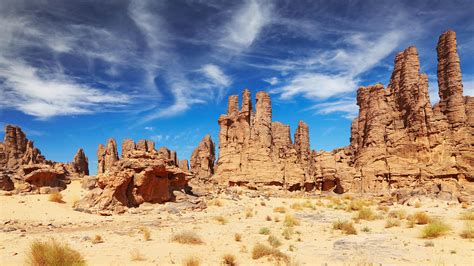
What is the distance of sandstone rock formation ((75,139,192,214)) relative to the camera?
2228 cm

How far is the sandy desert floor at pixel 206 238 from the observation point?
10.5m

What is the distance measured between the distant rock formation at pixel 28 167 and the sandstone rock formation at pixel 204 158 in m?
22.9

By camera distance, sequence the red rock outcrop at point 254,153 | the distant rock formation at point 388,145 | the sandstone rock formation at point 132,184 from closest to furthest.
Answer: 1. the sandstone rock formation at point 132,184
2. the distant rock formation at point 388,145
3. the red rock outcrop at point 254,153

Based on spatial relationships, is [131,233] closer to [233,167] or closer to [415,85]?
[233,167]

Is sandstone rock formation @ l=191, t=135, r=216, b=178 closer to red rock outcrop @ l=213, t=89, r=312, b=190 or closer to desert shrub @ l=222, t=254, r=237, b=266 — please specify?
red rock outcrop @ l=213, t=89, r=312, b=190

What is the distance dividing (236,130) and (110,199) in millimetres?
32706

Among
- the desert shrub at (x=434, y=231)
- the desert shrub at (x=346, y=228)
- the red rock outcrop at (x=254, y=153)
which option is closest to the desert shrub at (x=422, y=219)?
the desert shrub at (x=434, y=231)

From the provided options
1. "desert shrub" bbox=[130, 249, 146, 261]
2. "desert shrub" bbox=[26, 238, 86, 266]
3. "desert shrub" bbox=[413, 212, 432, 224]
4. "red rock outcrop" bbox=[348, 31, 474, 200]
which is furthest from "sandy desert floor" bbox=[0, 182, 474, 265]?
"red rock outcrop" bbox=[348, 31, 474, 200]

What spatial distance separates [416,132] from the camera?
3969 cm

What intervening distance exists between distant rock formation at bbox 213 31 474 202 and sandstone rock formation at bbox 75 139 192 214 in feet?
75.1

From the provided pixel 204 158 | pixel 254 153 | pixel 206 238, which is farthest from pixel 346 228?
pixel 204 158

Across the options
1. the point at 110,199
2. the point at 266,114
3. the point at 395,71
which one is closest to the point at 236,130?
the point at 266,114

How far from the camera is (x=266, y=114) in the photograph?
53.2 m

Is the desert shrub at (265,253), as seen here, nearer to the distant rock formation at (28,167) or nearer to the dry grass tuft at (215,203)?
the dry grass tuft at (215,203)
